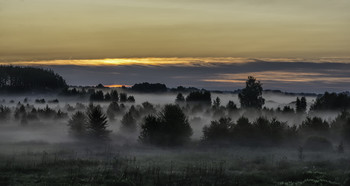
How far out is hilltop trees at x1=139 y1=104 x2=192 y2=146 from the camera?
83.9 metres

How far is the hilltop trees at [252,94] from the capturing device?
16062cm

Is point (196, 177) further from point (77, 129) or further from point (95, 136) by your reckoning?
point (77, 129)

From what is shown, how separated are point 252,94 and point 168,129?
8300 centimetres

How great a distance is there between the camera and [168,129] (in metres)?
83.9

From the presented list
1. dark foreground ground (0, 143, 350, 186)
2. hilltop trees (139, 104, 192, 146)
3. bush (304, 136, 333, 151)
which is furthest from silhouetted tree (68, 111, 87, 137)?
bush (304, 136, 333, 151)

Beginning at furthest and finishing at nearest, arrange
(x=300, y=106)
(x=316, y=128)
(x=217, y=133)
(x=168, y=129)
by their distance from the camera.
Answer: (x=300, y=106) → (x=316, y=128) → (x=217, y=133) → (x=168, y=129)

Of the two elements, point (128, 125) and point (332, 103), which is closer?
point (128, 125)

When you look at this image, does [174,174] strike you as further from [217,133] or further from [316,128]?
[316,128]

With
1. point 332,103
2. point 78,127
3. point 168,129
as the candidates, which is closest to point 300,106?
point 332,103

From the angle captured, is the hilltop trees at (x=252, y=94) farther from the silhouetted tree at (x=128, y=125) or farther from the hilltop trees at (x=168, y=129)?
the hilltop trees at (x=168, y=129)

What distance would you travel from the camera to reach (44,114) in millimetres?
167750

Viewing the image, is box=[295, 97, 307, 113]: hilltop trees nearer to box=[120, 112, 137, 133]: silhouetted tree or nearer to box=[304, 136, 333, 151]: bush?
box=[120, 112, 137, 133]: silhouetted tree

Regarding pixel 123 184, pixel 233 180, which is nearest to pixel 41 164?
pixel 123 184

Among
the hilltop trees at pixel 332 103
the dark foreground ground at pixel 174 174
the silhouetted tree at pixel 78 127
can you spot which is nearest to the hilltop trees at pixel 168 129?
the silhouetted tree at pixel 78 127
